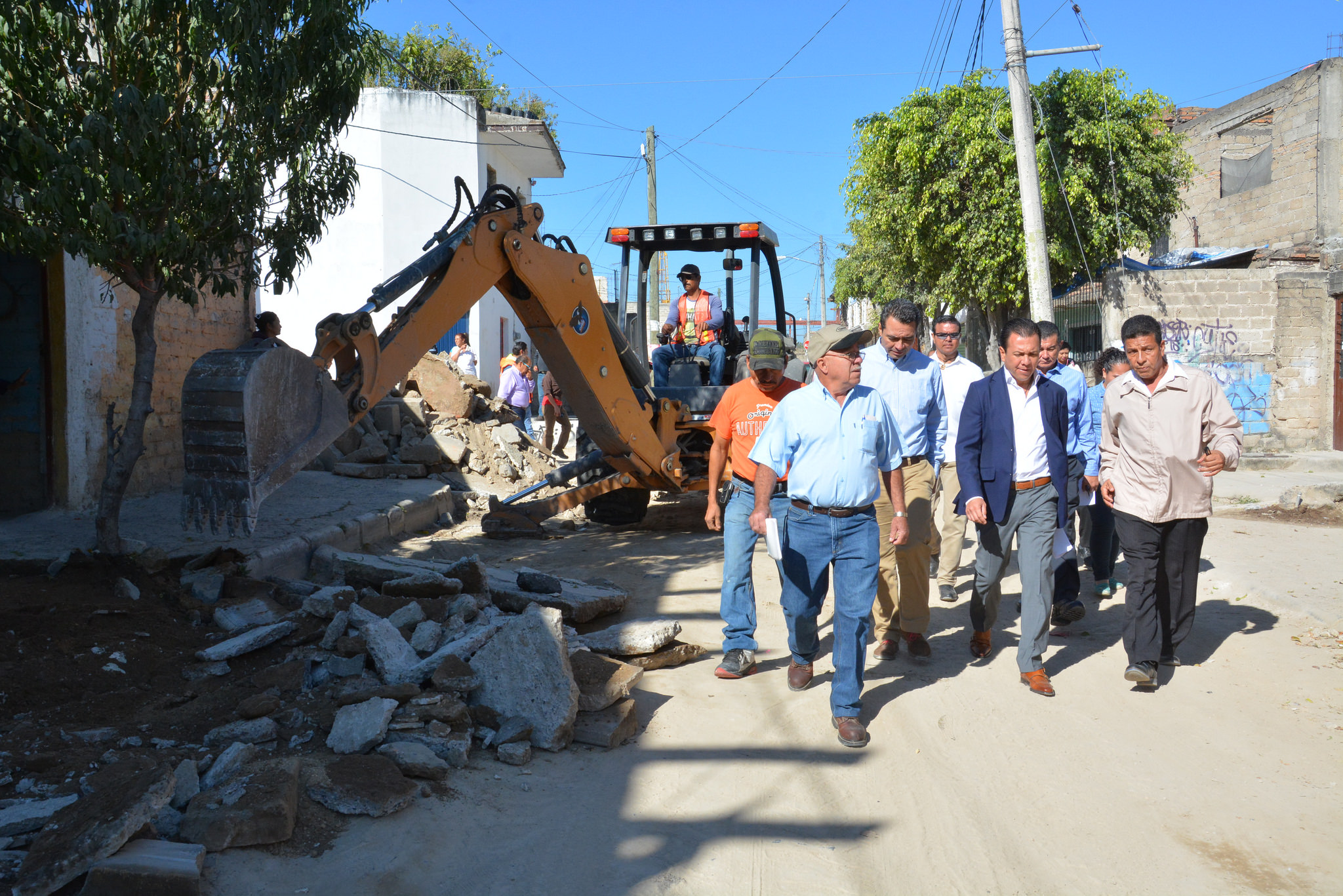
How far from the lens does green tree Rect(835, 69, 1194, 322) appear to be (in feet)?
53.8

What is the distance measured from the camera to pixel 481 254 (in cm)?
649

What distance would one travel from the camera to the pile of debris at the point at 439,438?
39.8 ft

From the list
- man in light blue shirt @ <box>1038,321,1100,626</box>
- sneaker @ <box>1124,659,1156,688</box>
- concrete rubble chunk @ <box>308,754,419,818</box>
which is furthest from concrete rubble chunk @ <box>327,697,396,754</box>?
man in light blue shirt @ <box>1038,321,1100,626</box>

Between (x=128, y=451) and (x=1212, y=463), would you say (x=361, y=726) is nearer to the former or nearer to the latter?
(x=128, y=451)

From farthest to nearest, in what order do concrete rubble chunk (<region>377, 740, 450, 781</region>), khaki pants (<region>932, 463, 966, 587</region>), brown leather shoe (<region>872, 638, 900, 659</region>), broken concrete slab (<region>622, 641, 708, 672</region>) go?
khaki pants (<region>932, 463, 966, 587</region>), brown leather shoe (<region>872, 638, 900, 659</region>), broken concrete slab (<region>622, 641, 708, 672</region>), concrete rubble chunk (<region>377, 740, 450, 781</region>)

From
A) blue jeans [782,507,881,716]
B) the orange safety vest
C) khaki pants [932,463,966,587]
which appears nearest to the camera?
blue jeans [782,507,881,716]

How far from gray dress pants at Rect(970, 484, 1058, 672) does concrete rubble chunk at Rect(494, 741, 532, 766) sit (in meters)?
2.66

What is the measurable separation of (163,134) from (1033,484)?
5.29 m

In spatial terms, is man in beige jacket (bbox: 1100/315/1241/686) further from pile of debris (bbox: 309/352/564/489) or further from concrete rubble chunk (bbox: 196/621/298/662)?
pile of debris (bbox: 309/352/564/489)

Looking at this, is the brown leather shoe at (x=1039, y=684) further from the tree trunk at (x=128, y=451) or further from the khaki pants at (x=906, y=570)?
the tree trunk at (x=128, y=451)

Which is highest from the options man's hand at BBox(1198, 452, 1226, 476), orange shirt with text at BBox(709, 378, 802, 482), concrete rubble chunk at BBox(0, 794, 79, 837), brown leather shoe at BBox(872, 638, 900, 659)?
orange shirt with text at BBox(709, 378, 802, 482)

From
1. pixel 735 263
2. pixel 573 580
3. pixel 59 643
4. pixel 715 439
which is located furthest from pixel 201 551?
pixel 735 263

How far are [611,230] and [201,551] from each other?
5150mm

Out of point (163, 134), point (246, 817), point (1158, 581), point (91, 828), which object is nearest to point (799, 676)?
point (1158, 581)
